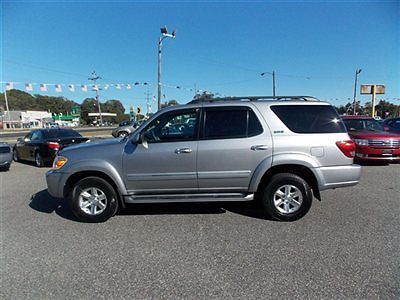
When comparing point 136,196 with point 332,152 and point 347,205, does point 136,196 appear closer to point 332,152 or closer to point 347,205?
point 332,152

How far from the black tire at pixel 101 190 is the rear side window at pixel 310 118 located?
120 inches

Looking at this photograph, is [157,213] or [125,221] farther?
[157,213]

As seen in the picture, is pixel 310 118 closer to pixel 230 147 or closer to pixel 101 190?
pixel 230 147

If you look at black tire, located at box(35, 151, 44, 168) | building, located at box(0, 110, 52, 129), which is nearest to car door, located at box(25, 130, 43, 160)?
black tire, located at box(35, 151, 44, 168)

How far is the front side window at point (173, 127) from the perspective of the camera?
4.23 metres

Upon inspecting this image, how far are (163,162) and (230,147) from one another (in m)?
Result: 1.10

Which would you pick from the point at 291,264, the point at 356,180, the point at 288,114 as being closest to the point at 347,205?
the point at 356,180

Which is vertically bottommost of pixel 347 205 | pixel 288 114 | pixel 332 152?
pixel 347 205

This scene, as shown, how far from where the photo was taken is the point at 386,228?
3.83 m

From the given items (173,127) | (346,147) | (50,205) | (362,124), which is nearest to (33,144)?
(50,205)

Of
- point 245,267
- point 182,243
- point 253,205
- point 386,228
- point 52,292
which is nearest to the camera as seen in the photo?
point 52,292

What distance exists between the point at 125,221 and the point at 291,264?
266 centimetres

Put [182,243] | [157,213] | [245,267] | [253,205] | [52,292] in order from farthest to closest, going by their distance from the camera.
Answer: [253,205] → [157,213] → [182,243] → [245,267] → [52,292]

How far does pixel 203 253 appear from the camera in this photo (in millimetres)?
3248
